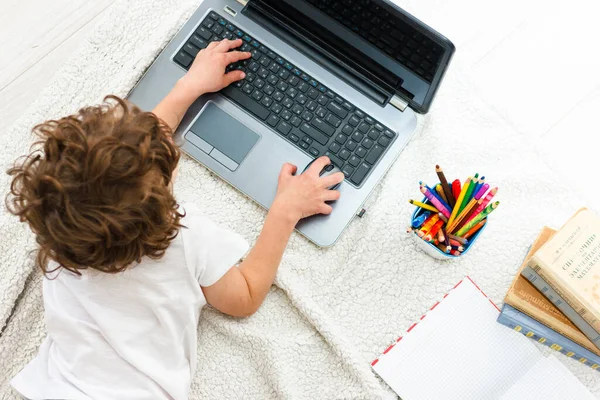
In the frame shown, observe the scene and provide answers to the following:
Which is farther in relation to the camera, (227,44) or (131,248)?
(227,44)

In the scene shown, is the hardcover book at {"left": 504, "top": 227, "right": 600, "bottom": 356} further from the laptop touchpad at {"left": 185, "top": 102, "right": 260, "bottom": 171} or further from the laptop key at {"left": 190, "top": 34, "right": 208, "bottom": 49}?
the laptop key at {"left": 190, "top": 34, "right": 208, "bottom": 49}

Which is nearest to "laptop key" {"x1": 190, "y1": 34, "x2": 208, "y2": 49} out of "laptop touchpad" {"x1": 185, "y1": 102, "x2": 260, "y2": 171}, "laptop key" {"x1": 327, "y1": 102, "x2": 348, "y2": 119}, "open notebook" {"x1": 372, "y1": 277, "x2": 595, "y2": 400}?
"laptop touchpad" {"x1": 185, "y1": 102, "x2": 260, "y2": 171}

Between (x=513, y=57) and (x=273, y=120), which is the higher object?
(x=513, y=57)

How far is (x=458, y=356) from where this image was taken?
2.52ft

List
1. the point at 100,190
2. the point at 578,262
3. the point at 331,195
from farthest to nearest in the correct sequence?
the point at 331,195 < the point at 578,262 < the point at 100,190

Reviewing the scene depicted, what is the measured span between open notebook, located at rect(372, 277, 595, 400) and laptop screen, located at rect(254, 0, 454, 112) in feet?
0.92

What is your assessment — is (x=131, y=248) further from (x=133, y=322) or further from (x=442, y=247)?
(x=442, y=247)

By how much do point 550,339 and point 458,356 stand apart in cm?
12

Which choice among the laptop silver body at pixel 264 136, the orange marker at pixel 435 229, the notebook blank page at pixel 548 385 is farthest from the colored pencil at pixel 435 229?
the notebook blank page at pixel 548 385

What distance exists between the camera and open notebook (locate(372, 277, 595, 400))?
29.6 inches

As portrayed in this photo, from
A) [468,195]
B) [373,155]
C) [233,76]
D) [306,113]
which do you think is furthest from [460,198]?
[233,76]

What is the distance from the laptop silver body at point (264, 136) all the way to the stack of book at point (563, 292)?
230mm

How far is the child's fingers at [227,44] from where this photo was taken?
0.84 metres

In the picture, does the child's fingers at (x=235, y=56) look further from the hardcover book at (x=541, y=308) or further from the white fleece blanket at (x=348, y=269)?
the hardcover book at (x=541, y=308)
